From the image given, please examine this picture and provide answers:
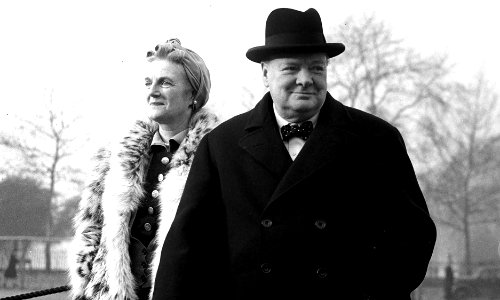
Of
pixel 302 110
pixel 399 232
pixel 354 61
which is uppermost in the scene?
pixel 354 61

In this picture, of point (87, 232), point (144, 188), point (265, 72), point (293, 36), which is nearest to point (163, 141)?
point (144, 188)

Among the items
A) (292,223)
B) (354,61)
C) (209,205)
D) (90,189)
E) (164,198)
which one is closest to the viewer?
(292,223)

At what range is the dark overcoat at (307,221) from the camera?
214 centimetres

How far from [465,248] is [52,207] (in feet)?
18.4

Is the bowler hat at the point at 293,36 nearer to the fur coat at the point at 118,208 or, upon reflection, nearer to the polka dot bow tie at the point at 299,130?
the polka dot bow tie at the point at 299,130

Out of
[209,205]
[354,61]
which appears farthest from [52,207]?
[209,205]

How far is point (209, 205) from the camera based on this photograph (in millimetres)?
2332

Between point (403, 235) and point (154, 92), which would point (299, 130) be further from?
point (154, 92)

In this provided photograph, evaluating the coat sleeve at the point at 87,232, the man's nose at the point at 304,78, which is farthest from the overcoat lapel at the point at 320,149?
the coat sleeve at the point at 87,232

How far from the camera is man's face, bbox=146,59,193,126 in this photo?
302 centimetres

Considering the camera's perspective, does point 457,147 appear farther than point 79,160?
Yes

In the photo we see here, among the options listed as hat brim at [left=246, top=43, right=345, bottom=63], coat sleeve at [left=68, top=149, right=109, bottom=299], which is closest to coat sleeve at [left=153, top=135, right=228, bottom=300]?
hat brim at [left=246, top=43, right=345, bottom=63]

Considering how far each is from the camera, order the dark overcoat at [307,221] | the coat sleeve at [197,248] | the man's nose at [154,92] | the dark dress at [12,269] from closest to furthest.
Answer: the dark overcoat at [307,221] → the coat sleeve at [197,248] → the man's nose at [154,92] → the dark dress at [12,269]

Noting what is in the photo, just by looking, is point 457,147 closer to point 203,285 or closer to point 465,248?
point 465,248
